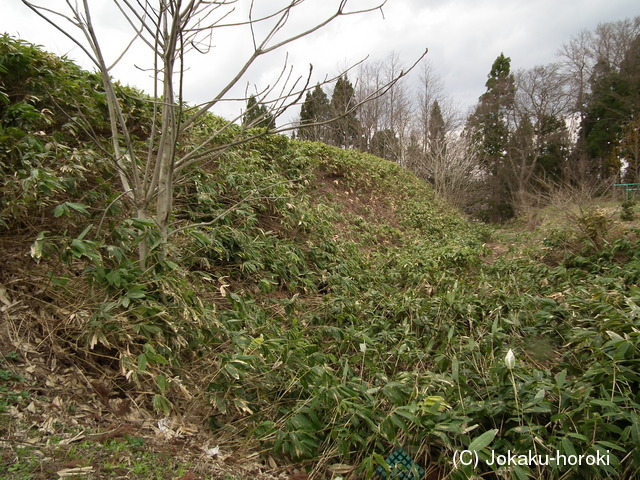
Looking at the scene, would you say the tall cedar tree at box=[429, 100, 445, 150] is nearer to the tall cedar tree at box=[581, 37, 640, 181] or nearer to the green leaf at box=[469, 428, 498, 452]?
the tall cedar tree at box=[581, 37, 640, 181]

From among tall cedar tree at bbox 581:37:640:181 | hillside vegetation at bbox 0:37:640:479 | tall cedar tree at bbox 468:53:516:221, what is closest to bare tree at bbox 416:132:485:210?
tall cedar tree at bbox 468:53:516:221

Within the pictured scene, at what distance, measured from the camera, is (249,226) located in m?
3.82

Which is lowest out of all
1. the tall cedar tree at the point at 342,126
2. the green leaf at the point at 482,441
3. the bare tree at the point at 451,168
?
the green leaf at the point at 482,441

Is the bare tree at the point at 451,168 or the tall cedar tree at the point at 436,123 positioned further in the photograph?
the tall cedar tree at the point at 436,123

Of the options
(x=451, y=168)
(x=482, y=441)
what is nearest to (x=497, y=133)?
(x=451, y=168)

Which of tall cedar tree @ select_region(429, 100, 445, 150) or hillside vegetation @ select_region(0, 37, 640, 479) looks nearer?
hillside vegetation @ select_region(0, 37, 640, 479)

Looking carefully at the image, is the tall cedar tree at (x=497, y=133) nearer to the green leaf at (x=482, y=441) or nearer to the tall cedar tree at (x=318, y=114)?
the tall cedar tree at (x=318, y=114)

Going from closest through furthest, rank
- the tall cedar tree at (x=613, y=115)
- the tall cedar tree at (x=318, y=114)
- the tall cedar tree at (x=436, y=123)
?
the tall cedar tree at (x=613, y=115)
the tall cedar tree at (x=318, y=114)
the tall cedar tree at (x=436, y=123)

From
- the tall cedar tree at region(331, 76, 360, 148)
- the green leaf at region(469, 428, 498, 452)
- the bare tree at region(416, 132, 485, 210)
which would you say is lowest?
the green leaf at region(469, 428, 498, 452)

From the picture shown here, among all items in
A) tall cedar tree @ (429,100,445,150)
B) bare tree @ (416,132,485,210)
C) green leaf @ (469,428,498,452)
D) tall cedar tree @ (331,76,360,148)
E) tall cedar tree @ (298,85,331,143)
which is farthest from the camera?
tall cedar tree @ (331,76,360,148)

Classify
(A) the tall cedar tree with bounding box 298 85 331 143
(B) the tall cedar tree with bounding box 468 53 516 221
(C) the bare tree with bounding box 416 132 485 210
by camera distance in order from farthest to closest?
(B) the tall cedar tree with bounding box 468 53 516 221
(A) the tall cedar tree with bounding box 298 85 331 143
(C) the bare tree with bounding box 416 132 485 210

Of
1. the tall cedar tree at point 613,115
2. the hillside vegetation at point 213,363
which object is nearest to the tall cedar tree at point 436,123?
the tall cedar tree at point 613,115

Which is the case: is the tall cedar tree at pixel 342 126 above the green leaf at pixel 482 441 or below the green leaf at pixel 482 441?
above

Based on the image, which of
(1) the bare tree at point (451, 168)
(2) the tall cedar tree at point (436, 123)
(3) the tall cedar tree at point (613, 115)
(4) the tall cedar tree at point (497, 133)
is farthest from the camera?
(4) the tall cedar tree at point (497, 133)
